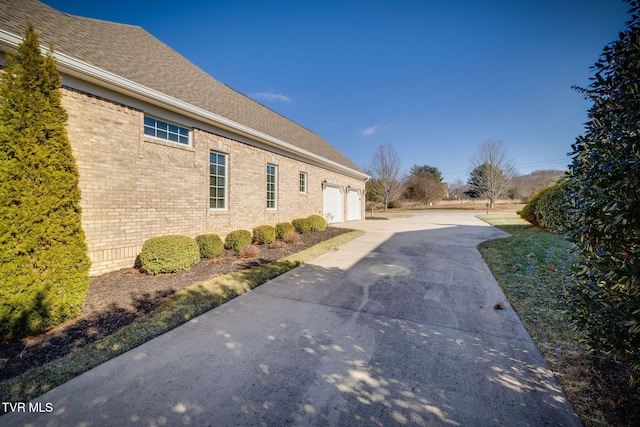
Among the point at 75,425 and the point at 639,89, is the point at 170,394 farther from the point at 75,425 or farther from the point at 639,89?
the point at 639,89

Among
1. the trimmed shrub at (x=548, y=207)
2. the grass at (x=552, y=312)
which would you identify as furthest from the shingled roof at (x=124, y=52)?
the trimmed shrub at (x=548, y=207)

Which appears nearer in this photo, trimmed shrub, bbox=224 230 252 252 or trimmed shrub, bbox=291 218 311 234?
trimmed shrub, bbox=224 230 252 252

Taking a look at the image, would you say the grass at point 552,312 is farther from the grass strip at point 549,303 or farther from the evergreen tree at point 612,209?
the evergreen tree at point 612,209

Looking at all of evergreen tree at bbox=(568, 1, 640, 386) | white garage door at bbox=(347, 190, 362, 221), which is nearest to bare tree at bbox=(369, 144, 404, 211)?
white garage door at bbox=(347, 190, 362, 221)

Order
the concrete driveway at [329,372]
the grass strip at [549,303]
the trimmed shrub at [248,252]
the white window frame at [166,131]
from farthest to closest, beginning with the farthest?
the trimmed shrub at [248,252]
the white window frame at [166,131]
the grass strip at [549,303]
the concrete driveway at [329,372]

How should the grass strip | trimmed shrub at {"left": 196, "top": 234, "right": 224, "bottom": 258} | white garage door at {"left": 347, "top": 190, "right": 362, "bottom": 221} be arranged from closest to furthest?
the grass strip, trimmed shrub at {"left": 196, "top": 234, "right": 224, "bottom": 258}, white garage door at {"left": 347, "top": 190, "right": 362, "bottom": 221}

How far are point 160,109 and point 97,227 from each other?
3.33 m

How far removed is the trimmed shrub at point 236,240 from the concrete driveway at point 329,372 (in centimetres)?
380

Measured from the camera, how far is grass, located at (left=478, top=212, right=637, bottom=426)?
6.89ft

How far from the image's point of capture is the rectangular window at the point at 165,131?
641cm

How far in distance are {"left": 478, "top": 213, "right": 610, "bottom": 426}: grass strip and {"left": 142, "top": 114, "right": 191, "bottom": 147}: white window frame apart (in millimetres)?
8145

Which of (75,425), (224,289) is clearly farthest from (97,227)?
(75,425)

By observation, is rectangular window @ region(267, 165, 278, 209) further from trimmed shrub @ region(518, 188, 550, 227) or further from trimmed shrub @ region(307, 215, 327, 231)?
trimmed shrub @ region(518, 188, 550, 227)

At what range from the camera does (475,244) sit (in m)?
8.88
